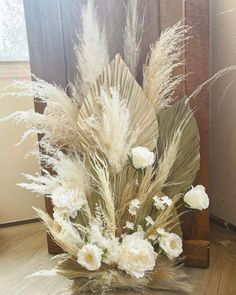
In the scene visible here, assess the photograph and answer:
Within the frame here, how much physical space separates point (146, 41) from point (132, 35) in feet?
0.41

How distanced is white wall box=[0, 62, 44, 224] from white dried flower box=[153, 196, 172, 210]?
3.01 ft

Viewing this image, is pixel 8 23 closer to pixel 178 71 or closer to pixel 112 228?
pixel 178 71

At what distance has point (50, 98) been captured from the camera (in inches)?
43.5

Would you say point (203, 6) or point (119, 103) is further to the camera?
point (203, 6)

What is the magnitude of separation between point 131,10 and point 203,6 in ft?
0.89

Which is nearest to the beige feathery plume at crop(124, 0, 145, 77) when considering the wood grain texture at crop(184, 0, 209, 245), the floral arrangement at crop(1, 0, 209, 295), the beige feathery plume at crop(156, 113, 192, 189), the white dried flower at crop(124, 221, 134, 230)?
the floral arrangement at crop(1, 0, 209, 295)

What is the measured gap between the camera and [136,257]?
98 centimetres

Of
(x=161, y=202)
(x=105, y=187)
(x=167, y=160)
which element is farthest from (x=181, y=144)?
(x=105, y=187)

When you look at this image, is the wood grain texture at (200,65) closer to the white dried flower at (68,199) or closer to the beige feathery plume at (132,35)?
the beige feathery plume at (132,35)

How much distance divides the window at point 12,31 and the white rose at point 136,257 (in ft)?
3.85

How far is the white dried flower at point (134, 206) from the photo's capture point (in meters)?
1.04

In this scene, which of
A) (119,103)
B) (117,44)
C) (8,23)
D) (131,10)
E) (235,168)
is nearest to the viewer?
(119,103)

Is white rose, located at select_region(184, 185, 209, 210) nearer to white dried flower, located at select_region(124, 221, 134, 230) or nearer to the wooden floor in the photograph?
white dried flower, located at select_region(124, 221, 134, 230)

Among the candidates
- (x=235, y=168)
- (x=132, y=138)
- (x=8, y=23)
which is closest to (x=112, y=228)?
(x=132, y=138)
